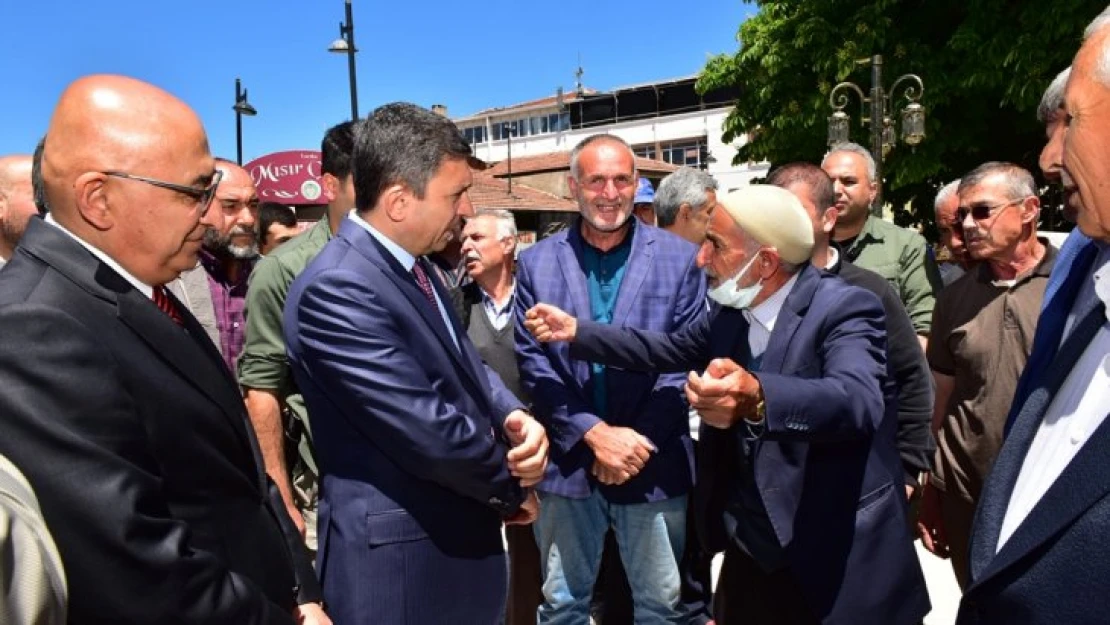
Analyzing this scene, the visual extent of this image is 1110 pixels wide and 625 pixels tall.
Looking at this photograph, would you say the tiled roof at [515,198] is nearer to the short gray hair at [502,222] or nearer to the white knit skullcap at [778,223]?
the short gray hair at [502,222]

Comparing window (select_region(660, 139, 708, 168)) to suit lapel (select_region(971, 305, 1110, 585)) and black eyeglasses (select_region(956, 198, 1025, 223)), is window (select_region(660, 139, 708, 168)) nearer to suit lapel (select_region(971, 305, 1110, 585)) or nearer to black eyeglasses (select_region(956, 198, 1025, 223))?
black eyeglasses (select_region(956, 198, 1025, 223))

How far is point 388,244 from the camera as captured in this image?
2424 millimetres

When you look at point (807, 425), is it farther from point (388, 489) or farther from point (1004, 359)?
point (1004, 359)

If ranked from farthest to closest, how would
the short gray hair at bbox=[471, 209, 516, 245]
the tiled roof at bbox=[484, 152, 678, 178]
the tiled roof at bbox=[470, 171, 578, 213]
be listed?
1. the tiled roof at bbox=[484, 152, 678, 178]
2. the tiled roof at bbox=[470, 171, 578, 213]
3. the short gray hair at bbox=[471, 209, 516, 245]

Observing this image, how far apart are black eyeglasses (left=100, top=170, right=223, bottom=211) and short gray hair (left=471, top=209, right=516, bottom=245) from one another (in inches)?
96.7

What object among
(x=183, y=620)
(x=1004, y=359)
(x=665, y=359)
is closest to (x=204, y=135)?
(x=183, y=620)

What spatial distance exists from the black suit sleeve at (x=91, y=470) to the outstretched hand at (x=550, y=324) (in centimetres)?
181

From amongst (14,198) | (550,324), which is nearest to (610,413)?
(550,324)

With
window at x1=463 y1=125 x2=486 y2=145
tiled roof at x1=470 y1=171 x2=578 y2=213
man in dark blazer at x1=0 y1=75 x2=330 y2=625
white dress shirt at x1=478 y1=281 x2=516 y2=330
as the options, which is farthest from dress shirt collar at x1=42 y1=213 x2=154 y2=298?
window at x1=463 y1=125 x2=486 y2=145

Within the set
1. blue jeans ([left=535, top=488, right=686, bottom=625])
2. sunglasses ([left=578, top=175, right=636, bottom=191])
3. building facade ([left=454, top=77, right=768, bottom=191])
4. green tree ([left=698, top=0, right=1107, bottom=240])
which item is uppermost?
building facade ([left=454, top=77, right=768, bottom=191])

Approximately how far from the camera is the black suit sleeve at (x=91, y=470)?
133 cm

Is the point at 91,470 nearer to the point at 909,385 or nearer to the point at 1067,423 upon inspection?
the point at 1067,423

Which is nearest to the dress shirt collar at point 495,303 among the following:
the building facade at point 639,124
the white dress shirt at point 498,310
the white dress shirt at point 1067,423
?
the white dress shirt at point 498,310

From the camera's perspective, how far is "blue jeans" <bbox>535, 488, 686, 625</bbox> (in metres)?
3.35
